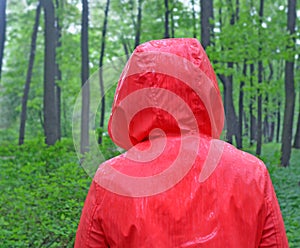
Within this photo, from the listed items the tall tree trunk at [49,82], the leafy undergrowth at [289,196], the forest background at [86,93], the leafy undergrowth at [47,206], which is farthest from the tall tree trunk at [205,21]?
the tall tree trunk at [49,82]

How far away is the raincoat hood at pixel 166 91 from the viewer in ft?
5.15

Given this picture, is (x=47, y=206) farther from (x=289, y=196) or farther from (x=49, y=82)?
(x=49, y=82)

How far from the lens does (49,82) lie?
14.1 meters

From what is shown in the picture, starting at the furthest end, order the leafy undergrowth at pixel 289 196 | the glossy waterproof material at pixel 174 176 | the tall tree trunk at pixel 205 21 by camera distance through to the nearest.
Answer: the tall tree trunk at pixel 205 21 → the leafy undergrowth at pixel 289 196 → the glossy waterproof material at pixel 174 176

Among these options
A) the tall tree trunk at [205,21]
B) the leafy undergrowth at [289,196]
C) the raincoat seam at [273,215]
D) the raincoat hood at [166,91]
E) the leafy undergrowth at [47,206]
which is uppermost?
the tall tree trunk at [205,21]

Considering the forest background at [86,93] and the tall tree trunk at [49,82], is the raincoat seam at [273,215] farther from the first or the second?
the tall tree trunk at [49,82]

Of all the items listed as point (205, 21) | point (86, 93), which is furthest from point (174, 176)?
point (205, 21)

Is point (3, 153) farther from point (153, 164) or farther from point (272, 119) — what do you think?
point (272, 119)

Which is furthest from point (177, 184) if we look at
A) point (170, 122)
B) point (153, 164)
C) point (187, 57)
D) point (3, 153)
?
point (3, 153)

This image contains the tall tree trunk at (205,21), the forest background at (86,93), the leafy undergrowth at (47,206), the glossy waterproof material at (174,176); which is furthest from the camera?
the tall tree trunk at (205,21)

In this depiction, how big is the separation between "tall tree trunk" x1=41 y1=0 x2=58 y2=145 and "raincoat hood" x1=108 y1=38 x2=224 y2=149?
12.6 meters

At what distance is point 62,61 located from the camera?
19.5 m

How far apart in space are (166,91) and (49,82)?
13.1m

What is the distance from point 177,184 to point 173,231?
0.57 feet
